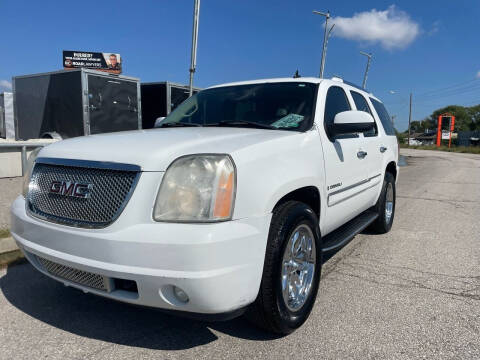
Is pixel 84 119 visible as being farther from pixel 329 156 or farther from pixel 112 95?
pixel 329 156

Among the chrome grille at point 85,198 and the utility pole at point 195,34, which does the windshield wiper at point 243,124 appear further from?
the utility pole at point 195,34

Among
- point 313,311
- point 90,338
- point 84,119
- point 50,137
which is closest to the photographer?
point 90,338

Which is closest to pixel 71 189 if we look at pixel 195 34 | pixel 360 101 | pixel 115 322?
pixel 115 322

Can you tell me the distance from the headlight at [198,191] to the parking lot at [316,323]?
829 millimetres

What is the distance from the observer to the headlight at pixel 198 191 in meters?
2.12

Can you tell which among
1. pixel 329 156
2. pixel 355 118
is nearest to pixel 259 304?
pixel 329 156

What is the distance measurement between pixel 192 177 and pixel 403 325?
1.87 metres

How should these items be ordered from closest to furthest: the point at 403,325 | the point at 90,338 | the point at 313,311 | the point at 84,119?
1. the point at 90,338
2. the point at 403,325
3. the point at 313,311
4. the point at 84,119

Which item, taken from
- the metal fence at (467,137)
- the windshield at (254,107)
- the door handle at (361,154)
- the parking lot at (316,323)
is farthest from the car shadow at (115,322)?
the metal fence at (467,137)

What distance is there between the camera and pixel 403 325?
9.27ft

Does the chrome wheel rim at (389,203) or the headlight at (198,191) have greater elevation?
the headlight at (198,191)

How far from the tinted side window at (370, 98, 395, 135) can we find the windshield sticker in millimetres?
2309

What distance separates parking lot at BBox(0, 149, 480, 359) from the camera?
2480 millimetres

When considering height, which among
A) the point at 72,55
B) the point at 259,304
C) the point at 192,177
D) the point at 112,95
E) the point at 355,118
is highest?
the point at 72,55
